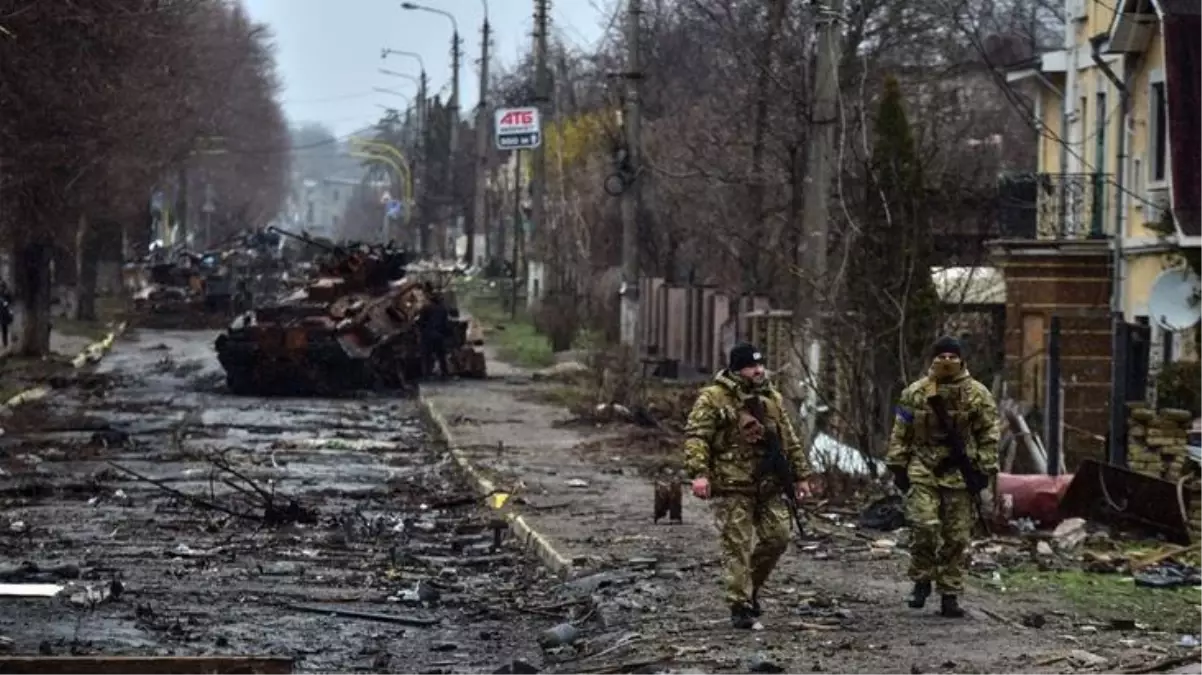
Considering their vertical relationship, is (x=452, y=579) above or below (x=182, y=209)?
below

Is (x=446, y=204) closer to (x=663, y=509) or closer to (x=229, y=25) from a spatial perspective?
(x=229, y=25)

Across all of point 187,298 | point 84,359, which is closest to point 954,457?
point 84,359

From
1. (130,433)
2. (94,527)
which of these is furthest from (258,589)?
(130,433)

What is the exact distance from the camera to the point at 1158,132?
32.4 m

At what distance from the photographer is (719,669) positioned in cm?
1116

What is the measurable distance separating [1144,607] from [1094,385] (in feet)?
61.1

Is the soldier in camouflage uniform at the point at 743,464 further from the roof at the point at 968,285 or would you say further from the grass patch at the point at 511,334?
the grass patch at the point at 511,334

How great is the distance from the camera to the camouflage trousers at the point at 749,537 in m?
12.6

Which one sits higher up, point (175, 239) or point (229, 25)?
point (229, 25)

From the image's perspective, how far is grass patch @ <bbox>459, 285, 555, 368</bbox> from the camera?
1902 inches

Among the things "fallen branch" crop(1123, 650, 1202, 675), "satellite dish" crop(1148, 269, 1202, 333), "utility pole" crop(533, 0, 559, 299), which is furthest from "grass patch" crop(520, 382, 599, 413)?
"fallen branch" crop(1123, 650, 1202, 675)

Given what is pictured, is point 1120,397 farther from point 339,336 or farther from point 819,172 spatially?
point 339,336

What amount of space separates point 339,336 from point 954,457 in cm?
2592

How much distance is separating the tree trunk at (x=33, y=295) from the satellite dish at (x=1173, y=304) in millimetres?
24454
